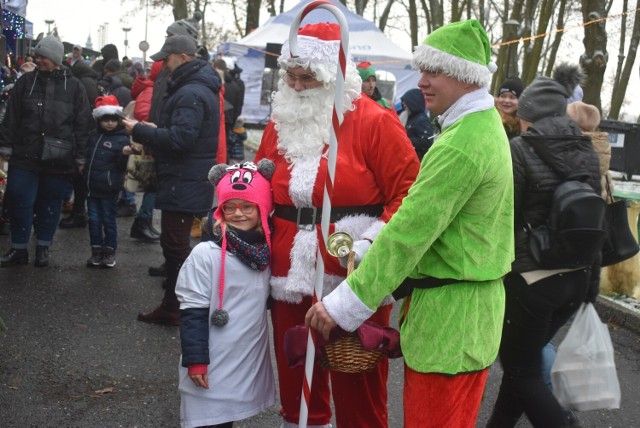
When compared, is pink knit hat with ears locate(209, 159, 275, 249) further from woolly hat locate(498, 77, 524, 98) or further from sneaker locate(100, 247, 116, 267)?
sneaker locate(100, 247, 116, 267)

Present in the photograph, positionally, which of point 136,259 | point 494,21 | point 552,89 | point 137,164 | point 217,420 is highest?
point 494,21

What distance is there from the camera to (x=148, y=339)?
5699 millimetres

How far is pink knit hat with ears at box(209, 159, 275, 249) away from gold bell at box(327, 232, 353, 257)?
1.49 feet

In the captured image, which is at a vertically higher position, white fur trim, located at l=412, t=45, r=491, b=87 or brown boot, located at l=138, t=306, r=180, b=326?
white fur trim, located at l=412, t=45, r=491, b=87

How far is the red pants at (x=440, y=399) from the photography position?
265cm

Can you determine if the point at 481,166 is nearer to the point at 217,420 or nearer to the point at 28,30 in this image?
the point at 217,420

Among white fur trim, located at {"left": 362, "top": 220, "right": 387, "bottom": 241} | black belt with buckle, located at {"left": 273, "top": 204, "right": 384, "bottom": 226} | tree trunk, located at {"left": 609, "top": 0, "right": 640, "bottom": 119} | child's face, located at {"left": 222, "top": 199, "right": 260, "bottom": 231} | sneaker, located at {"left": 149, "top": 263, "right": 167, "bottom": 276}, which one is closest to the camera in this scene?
white fur trim, located at {"left": 362, "top": 220, "right": 387, "bottom": 241}

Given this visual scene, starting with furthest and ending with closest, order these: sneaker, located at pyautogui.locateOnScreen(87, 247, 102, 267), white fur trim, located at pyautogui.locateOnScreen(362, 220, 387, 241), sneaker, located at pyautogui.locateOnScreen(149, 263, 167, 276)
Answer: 1. sneaker, located at pyautogui.locateOnScreen(87, 247, 102, 267)
2. sneaker, located at pyautogui.locateOnScreen(149, 263, 167, 276)
3. white fur trim, located at pyautogui.locateOnScreen(362, 220, 387, 241)

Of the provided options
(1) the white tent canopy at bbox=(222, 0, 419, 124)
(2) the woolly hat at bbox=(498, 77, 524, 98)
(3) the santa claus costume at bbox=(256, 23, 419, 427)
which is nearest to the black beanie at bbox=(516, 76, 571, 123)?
(3) the santa claus costume at bbox=(256, 23, 419, 427)

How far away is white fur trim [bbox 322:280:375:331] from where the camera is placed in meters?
2.63

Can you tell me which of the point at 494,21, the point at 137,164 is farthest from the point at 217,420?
the point at 494,21

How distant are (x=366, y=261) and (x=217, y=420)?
3.49 ft

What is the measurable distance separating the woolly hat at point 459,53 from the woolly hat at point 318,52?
26.1 inches

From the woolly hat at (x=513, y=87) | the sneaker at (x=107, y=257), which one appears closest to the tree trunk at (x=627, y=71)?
the woolly hat at (x=513, y=87)
